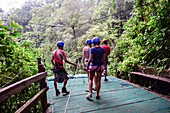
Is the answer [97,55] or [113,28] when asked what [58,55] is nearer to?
[97,55]

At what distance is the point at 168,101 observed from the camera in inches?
109

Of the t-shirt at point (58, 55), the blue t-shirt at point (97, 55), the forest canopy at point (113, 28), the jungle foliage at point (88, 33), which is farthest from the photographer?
the forest canopy at point (113, 28)

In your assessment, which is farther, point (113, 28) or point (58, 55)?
point (113, 28)

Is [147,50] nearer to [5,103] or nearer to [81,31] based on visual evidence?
[5,103]

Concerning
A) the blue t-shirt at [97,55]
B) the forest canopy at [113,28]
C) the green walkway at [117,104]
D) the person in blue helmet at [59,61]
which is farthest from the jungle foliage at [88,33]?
the blue t-shirt at [97,55]

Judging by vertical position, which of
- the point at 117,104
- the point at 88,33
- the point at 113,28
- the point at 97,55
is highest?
the point at 113,28

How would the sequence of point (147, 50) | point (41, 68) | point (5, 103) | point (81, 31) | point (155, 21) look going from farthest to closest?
point (81, 31)
point (147, 50)
point (155, 21)
point (41, 68)
point (5, 103)

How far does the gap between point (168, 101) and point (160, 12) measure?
2.53m

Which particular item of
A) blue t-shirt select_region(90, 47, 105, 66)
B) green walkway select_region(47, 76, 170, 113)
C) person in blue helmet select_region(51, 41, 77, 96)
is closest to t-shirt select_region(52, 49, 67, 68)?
person in blue helmet select_region(51, 41, 77, 96)

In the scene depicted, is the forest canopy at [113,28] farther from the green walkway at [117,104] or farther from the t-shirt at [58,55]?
the t-shirt at [58,55]

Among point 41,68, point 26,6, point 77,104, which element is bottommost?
point 77,104

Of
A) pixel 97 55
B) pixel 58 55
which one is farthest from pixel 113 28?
pixel 58 55

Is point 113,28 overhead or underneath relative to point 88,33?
overhead

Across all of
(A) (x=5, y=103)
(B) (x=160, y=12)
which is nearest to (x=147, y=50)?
(B) (x=160, y=12)
